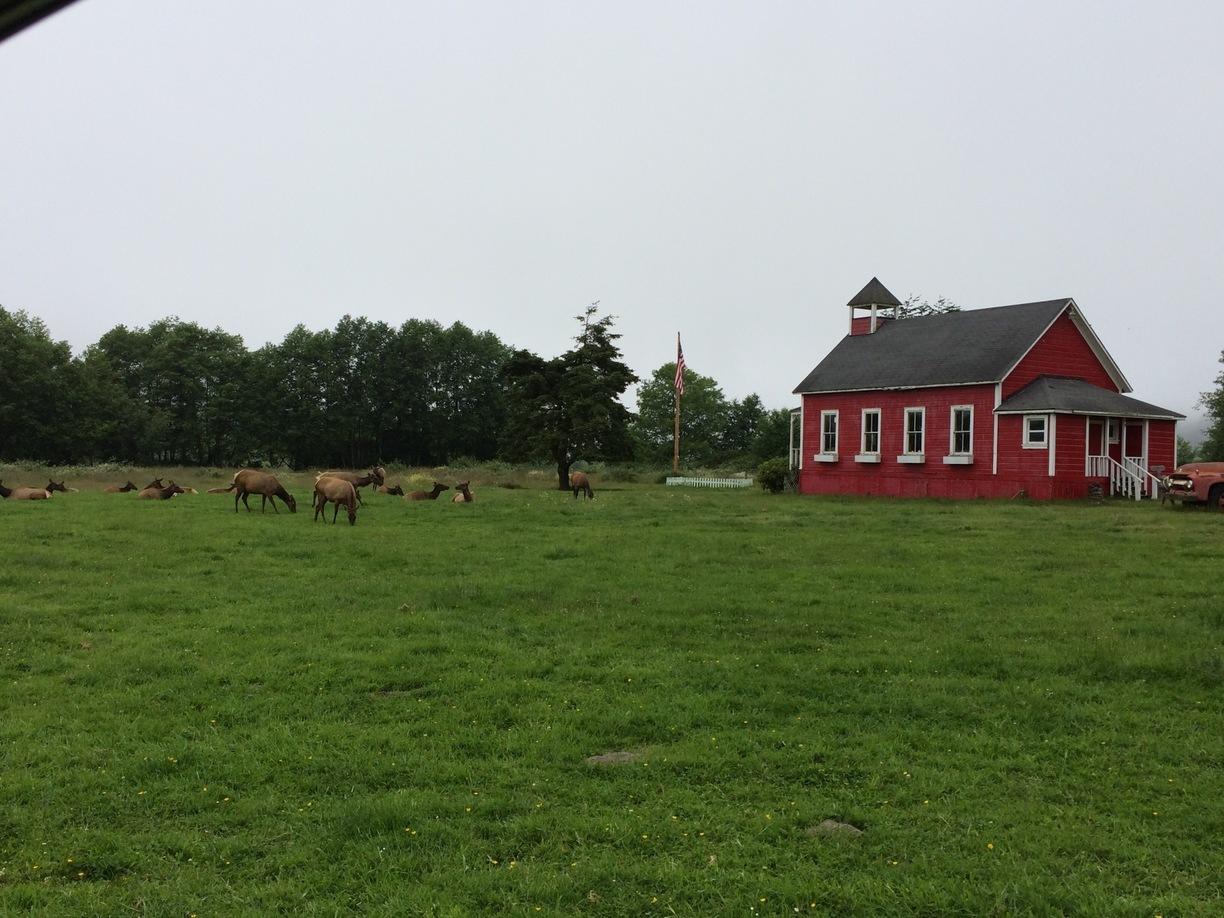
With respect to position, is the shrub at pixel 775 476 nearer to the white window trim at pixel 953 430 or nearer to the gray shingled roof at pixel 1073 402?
the white window trim at pixel 953 430

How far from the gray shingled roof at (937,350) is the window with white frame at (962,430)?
3.70ft

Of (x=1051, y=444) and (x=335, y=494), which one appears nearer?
(x=335, y=494)

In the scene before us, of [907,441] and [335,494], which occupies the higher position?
[907,441]

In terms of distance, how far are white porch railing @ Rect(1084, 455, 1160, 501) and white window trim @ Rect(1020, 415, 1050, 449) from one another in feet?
5.94

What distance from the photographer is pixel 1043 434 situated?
103 ft

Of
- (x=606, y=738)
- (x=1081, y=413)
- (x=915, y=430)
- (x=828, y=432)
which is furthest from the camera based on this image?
(x=828, y=432)

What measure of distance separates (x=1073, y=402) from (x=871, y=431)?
27.8 ft

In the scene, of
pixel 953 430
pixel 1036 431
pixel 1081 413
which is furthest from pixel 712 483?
pixel 1081 413

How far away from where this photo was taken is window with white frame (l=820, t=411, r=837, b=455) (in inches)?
1556

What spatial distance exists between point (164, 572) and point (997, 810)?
40.9ft

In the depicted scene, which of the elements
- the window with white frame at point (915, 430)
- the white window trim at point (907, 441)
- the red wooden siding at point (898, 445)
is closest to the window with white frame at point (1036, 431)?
the red wooden siding at point (898, 445)

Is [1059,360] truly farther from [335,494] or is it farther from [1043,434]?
[335,494]

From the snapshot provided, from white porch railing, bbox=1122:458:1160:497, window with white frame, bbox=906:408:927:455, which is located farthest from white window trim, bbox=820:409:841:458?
white porch railing, bbox=1122:458:1160:497

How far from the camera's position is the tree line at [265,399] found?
67.1 metres
